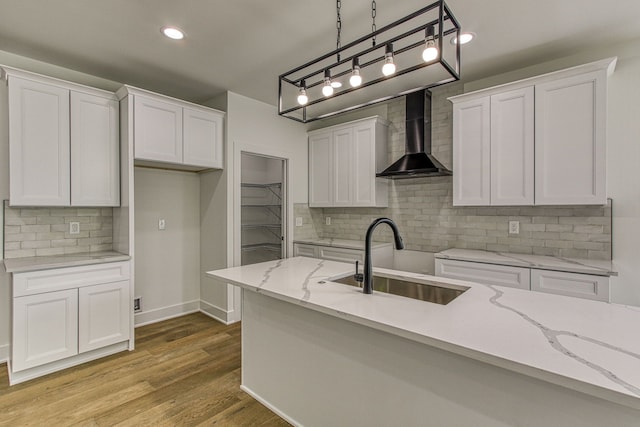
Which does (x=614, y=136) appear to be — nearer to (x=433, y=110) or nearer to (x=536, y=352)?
(x=433, y=110)

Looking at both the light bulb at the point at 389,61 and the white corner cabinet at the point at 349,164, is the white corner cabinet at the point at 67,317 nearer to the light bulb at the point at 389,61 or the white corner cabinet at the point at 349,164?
the white corner cabinet at the point at 349,164

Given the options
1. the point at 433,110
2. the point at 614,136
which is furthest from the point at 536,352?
the point at 433,110

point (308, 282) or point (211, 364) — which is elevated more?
point (308, 282)

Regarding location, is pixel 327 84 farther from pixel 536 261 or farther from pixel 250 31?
pixel 536 261

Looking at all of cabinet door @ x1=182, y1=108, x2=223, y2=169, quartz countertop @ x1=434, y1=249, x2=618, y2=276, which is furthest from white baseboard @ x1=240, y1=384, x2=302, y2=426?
cabinet door @ x1=182, y1=108, x2=223, y2=169

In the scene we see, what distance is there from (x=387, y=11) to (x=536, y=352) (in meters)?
2.17

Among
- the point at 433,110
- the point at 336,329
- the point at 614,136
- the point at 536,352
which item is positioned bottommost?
the point at 336,329

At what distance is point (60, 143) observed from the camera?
268cm

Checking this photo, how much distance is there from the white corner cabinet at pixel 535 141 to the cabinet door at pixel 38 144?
367 centimetres

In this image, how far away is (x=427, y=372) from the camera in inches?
51.3

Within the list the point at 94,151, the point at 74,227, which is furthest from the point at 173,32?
the point at 74,227

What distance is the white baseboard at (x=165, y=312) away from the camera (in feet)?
11.6

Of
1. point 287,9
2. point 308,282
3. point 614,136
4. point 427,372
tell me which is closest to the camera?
point 427,372

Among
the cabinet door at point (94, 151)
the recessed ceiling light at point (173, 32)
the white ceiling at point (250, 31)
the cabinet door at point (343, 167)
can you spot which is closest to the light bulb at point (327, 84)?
the white ceiling at point (250, 31)
